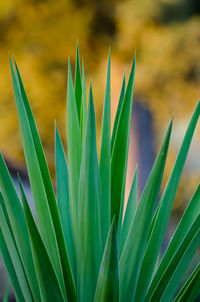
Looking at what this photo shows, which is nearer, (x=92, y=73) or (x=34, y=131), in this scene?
(x=34, y=131)

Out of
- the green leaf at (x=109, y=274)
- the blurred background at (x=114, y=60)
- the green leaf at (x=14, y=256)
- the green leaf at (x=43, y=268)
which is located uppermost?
the blurred background at (x=114, y=60)

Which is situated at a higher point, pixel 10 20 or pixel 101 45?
pixel 10 20

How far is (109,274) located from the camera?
18.9 inches

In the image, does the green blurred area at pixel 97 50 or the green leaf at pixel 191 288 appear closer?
the green leaf at pixel 191 288

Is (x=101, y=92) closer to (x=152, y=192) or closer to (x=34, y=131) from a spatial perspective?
(x=34, y=131)

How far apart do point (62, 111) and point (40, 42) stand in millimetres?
226

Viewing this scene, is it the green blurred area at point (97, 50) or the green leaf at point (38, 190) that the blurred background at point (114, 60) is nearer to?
the green blurred area at point (97, 50)

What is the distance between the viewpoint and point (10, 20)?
1.38m

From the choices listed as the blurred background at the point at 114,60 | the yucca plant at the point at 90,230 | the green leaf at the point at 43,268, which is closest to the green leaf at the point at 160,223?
the yucca plant at the point at 90,230

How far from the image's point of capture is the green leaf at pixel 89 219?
504 mm

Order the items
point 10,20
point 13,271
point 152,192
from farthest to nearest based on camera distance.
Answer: point 10,20, point 13,271, point 152,192

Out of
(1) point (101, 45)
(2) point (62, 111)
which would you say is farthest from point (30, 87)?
(1) point (101, 45)

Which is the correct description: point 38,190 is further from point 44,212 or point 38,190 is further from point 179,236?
point 179,236

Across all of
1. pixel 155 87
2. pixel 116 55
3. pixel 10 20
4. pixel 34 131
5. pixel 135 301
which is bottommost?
pixel 135 301
